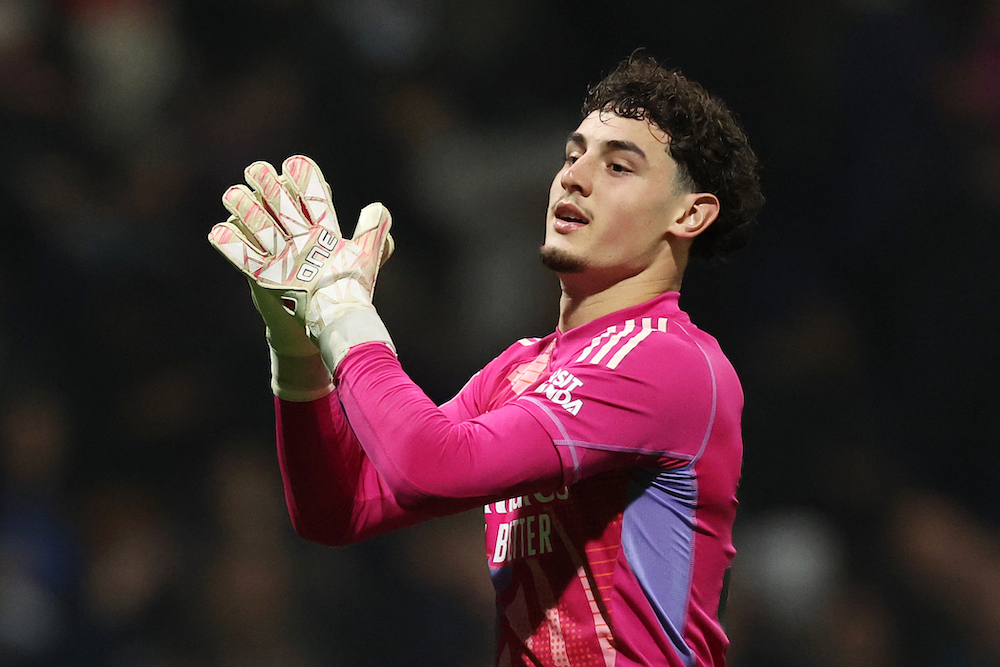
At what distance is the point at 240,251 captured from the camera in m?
1.58

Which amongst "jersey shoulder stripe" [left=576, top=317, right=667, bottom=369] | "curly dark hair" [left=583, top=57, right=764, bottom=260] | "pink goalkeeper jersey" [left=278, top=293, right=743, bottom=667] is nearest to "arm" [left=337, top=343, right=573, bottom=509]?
"pink goalkeeper jersey" [left=278, top=293, right=743, bottom=667]

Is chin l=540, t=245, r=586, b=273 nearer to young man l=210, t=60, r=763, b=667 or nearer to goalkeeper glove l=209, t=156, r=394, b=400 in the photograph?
young man l=210, t=60, r=763, b=667

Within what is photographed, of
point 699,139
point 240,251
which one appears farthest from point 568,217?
point 240,251

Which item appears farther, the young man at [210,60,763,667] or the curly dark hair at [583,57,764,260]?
the curly dark hair at [583,57,764,260]

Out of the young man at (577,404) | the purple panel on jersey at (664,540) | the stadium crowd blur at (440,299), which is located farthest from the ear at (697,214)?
the stadium crowd blur at (440,299)

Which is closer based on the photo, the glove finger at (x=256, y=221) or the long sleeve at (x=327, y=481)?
the glove finger at (x=256, y=221)

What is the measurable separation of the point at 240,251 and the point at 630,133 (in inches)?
26.8

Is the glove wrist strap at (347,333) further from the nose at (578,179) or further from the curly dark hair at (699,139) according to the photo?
the curly dark hair at (699,139)

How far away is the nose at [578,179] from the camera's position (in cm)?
174

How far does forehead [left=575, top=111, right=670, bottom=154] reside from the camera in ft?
5.81

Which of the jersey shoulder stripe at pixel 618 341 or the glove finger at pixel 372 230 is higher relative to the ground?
the glove finger at pixel 372 230

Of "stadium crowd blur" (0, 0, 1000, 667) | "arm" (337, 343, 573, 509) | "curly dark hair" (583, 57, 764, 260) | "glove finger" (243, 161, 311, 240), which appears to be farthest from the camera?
"stadium crowd blur" (0, 0, 1000, 667)

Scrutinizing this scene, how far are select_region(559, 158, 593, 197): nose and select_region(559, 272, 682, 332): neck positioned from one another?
147 mm

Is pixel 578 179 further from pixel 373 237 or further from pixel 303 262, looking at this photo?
pixel 303 262
